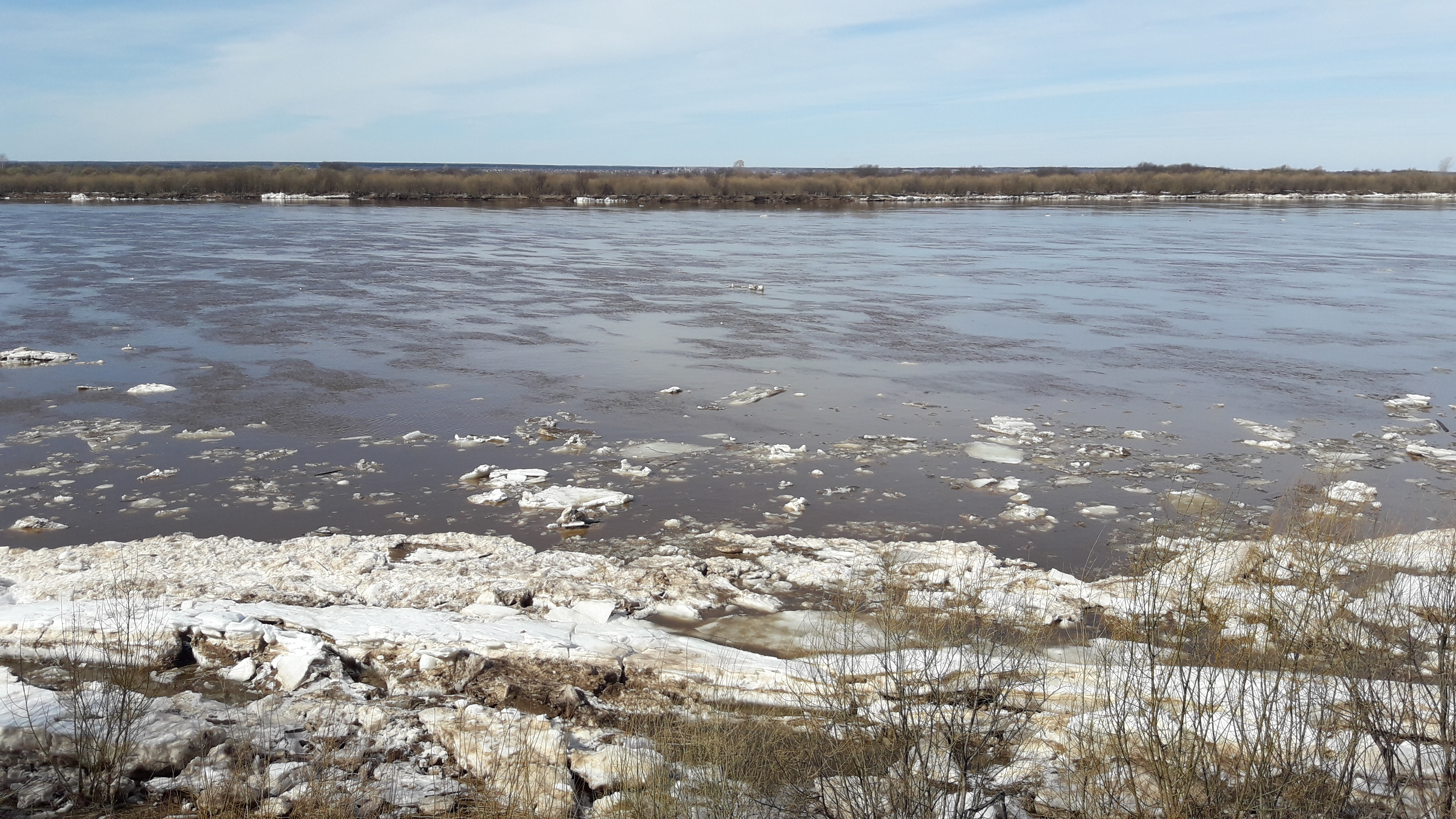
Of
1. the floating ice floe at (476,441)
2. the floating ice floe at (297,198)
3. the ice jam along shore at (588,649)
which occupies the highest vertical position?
the floating ice floe at (297,198)

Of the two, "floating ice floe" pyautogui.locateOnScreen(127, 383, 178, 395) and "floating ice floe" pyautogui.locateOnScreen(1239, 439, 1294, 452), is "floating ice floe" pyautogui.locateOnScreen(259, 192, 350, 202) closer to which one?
"floating ice floe" pyautogui.locateOnScreen(127, 383, 178, 395)

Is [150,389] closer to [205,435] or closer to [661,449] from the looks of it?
[205,435]

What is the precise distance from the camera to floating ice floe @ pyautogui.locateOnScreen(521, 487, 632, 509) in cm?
855

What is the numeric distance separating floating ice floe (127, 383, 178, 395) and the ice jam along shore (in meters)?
5.50

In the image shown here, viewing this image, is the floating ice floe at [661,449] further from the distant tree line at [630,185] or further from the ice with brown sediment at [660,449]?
the distant tree line at [630,185]

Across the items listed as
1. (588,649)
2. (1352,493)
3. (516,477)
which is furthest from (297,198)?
(1352,493)

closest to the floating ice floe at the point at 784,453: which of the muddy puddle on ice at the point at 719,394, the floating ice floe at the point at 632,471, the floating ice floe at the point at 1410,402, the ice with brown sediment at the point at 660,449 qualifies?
the muddy puddle on ice at the point at 719,394

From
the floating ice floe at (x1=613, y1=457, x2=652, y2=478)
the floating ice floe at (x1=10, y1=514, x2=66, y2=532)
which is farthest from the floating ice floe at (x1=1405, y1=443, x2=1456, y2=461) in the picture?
the floating ice floe at (x1=10, y1=514, x2=66, y2=532)

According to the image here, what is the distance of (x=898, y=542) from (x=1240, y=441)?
528cm

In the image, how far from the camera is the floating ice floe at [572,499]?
855 cm

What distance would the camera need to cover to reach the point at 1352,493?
8.61m

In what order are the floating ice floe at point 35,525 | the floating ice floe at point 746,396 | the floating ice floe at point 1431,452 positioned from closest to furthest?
the floating ice floe at point 35,525 → the floating ice floe at point 1431,452 → the floating ice floe at point 746,396

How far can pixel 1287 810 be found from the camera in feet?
11.6

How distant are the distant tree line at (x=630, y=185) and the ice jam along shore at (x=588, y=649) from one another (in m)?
56.3
